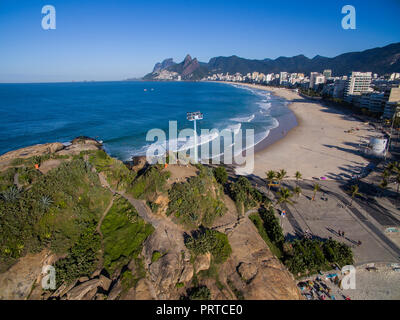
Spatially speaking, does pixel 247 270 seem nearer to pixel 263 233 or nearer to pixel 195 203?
pixel 263 233

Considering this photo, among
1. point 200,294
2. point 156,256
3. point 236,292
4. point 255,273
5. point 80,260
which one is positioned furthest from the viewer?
point 255,273

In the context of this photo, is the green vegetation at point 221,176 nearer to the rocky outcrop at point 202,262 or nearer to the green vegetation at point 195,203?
the green vegetation at point 195,203

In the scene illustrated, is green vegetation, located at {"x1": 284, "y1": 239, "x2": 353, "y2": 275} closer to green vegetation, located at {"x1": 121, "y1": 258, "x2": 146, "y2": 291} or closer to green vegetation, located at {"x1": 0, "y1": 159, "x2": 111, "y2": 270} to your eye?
green vegetation, located at {"x1": 121, "y1": 258, "x2": 146, "y2": 291}

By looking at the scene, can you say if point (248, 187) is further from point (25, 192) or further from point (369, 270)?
point (25, 192)

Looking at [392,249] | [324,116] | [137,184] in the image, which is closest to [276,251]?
[392,249]

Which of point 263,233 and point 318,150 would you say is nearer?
point 263,233

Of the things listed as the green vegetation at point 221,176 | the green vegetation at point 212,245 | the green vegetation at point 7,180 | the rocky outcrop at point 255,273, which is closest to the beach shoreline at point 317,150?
the green vegetation at point 221,176

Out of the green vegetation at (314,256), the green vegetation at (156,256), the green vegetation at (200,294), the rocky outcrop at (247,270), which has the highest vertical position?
the green vegetation at (156,256)

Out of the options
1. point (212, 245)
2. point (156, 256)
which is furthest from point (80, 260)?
point (212, 245)
